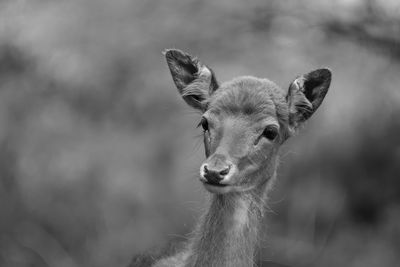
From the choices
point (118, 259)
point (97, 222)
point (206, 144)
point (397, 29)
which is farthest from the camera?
point (97, 222)

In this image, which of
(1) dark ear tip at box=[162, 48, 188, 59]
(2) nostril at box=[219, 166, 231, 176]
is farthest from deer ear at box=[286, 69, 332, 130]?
(2) nostril at box=[219, 166, 231, 176]

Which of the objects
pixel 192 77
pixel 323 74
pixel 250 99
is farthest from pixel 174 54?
pixel 323 74

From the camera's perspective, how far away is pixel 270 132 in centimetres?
671

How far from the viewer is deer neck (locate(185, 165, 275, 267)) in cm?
667

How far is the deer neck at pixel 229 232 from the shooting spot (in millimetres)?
6668

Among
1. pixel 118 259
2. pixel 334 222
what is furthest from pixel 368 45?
pixel 118 259

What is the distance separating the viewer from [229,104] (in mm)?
6762

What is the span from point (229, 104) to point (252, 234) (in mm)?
1157

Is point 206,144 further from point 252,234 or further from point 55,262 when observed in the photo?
A: point 55,262

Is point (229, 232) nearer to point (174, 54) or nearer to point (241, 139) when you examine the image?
point (241, 139)

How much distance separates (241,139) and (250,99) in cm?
43

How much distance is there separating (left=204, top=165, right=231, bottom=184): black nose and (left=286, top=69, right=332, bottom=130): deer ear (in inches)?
48.8

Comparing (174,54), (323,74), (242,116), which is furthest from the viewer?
(174,54)

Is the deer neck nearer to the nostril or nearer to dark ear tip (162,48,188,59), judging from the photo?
the nostril
